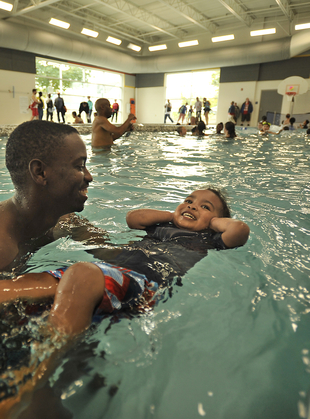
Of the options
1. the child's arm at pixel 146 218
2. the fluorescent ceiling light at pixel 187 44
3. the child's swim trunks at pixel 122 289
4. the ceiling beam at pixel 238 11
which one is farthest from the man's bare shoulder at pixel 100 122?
the fluorescent ceiling light at pixel 187 44

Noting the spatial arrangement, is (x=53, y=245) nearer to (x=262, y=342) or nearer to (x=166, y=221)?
(x=166, y=221)

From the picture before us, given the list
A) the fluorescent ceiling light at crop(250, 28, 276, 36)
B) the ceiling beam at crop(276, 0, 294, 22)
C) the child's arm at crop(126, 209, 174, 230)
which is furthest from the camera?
the fluorescent ceiling light at crop(250, 28, 276, 36)

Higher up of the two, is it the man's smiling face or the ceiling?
the ceiling

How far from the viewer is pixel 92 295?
3.62 feet

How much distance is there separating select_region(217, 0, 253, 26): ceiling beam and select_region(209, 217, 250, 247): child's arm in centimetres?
1446

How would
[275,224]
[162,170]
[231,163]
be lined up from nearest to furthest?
[275,224]
[162,170]
[231,163]

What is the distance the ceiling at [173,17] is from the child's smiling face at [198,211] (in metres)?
13.7

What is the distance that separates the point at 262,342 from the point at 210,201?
3.74 ft

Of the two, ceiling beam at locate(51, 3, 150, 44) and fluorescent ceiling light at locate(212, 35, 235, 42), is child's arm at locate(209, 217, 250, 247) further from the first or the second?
fluorescent ceiling light at locate(212, 35, 235, 42)

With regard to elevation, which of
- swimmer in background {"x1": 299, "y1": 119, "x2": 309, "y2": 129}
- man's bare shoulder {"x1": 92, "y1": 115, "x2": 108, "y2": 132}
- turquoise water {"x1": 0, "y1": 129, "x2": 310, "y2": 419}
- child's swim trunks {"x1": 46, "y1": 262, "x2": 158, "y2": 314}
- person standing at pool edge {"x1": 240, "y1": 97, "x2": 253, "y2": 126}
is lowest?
turquoise water {"x1": 0, "y1": 129, "x2": 310, "y2": 419}

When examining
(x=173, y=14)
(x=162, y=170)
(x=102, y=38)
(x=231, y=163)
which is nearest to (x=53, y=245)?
(x=162, y=170)

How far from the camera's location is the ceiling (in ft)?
47.1

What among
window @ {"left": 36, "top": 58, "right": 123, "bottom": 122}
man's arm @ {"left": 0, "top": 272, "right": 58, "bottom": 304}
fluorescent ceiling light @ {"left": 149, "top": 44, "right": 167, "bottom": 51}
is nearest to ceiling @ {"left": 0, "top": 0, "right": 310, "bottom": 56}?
fluorescent ceiling light @ {"left": 149, "top": 44, "right": 167, "bottom": 51}

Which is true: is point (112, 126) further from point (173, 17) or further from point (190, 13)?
point (173, 17)
